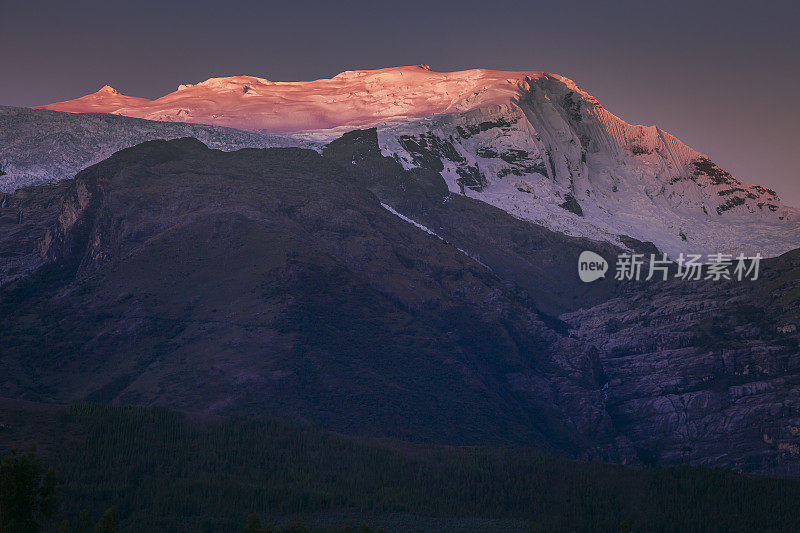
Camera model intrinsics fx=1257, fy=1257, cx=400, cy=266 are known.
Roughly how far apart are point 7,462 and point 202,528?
51.4 metres

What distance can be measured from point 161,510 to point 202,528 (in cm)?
936

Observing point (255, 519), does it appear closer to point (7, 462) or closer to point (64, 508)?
point (7, 462)

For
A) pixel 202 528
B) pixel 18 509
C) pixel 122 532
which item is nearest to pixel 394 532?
pixel 202 528

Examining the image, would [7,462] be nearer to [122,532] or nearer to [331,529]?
[122,532]

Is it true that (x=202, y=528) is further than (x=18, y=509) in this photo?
Yes

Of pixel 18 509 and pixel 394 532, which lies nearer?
pixel 18 509

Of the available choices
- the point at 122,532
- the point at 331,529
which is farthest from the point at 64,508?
the point at 331,529

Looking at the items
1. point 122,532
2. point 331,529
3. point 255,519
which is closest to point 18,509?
point 255,519

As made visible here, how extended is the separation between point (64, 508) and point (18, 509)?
5074 cm

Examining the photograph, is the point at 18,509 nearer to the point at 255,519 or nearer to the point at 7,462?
the point at 7,462

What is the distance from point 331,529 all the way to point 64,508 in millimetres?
41502

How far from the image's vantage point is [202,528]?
636 feet

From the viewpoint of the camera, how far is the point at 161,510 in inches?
7854

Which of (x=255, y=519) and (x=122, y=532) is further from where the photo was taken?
(x=122, y=532)
